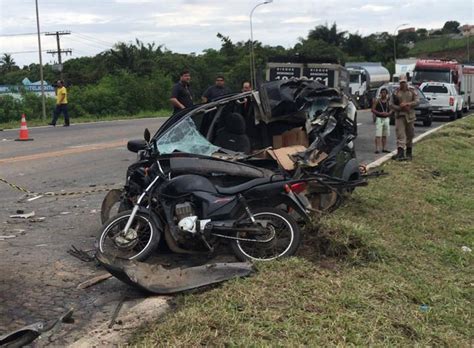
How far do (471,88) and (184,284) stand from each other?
38.9 meters

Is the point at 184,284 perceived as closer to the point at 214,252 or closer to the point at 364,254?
the point at 214,252

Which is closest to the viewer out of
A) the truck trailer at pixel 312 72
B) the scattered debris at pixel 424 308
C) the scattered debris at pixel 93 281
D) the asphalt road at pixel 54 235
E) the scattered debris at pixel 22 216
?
the scattered debris at pixel 424 308

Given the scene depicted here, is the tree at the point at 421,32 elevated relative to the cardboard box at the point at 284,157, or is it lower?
elevated

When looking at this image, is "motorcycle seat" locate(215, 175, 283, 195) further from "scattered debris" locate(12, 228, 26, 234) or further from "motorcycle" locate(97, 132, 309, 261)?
"scattered debris" locate(12, 228, 26, 234)

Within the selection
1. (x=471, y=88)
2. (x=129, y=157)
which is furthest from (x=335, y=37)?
(x=129, y=157)

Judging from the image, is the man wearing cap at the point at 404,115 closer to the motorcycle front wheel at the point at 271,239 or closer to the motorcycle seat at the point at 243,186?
the motorcycle seat at the point at 243,186

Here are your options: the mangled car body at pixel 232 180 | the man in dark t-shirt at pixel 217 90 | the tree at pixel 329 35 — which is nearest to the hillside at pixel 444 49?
the tree at pixel 329 35

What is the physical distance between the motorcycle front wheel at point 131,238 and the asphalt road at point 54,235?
308 mm

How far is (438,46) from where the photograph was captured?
110 metres

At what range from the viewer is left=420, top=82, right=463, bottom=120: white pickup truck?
91.9 ft

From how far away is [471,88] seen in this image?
3972 cm

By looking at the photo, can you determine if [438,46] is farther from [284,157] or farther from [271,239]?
[271,239]

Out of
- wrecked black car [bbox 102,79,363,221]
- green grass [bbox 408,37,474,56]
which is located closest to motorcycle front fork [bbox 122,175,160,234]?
wrecked black car [bbox 102,79,363,221]

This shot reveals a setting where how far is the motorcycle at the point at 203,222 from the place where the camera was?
5.51 meters
